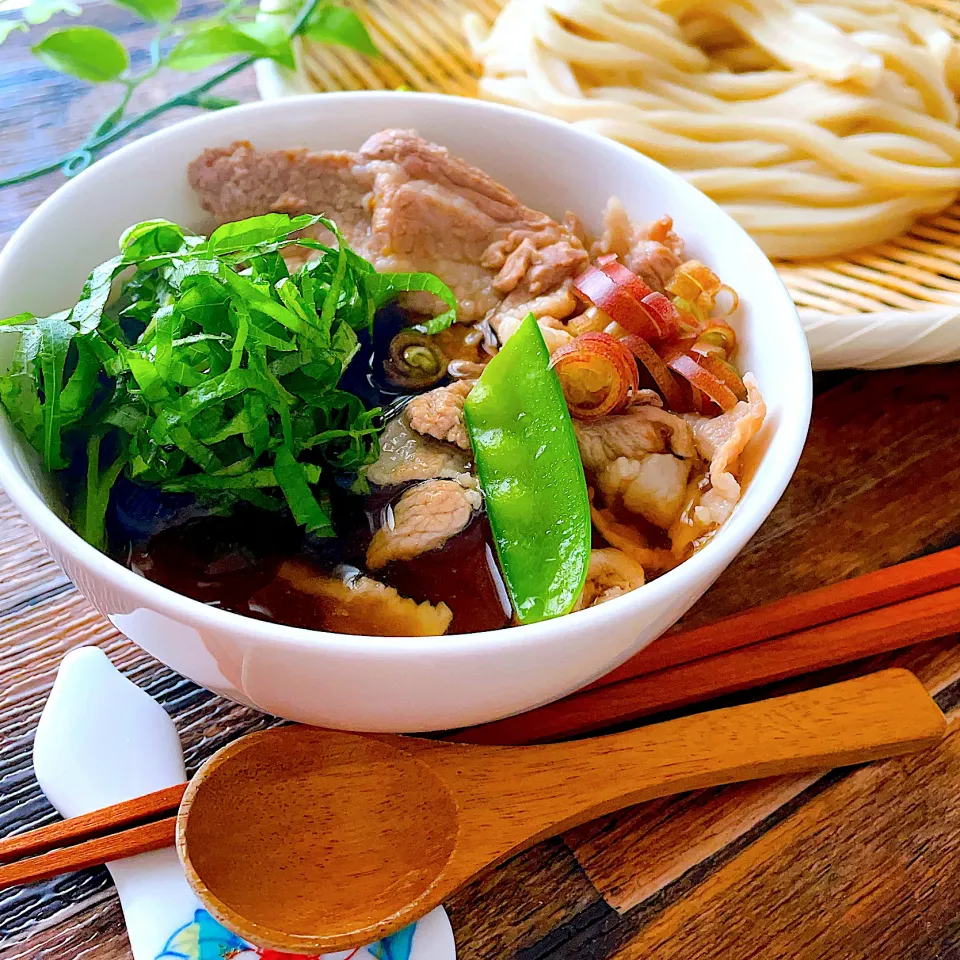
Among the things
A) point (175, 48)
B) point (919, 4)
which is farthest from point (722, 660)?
point (919, 4)

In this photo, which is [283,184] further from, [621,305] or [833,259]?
[833,259]

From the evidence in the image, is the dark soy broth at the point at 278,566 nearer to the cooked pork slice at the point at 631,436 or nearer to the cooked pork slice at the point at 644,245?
the cooked pork slice at the point at 631,436

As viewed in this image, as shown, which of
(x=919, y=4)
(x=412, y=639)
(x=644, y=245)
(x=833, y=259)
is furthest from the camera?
(x=919, y=4)

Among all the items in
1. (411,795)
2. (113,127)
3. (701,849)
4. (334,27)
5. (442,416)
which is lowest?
(701,849)

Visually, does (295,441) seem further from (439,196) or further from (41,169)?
(41,169)

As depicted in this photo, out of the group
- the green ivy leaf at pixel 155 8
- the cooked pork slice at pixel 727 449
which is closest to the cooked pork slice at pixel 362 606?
the cooked pork slice at pixel 727 449

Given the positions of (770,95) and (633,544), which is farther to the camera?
(770,95)

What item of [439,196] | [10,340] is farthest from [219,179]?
[10,340]
